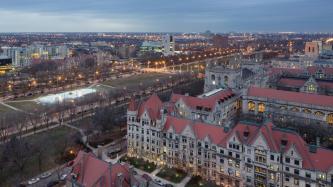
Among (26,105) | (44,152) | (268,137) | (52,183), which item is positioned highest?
(268,137)

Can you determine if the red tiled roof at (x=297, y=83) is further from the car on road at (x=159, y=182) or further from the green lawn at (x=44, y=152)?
the green lawn at (x=44, y=152)

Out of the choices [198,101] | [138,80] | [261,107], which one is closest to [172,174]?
[198,101]

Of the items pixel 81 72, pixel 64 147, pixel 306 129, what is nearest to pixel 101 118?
pixel 64 147

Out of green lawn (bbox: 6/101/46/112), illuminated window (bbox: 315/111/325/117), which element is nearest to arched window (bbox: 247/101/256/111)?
illuminated window (bbox: 315/111/325/117)

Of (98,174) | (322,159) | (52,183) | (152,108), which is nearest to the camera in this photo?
(98,174)

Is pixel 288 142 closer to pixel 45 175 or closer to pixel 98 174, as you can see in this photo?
pixel 98 174

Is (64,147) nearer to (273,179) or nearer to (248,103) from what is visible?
(273,179)
